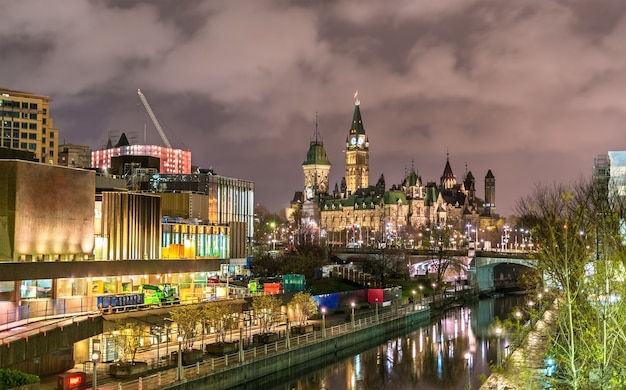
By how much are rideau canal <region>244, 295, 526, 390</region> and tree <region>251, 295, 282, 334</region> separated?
611cm

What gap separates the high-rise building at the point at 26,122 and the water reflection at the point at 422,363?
3673 inches

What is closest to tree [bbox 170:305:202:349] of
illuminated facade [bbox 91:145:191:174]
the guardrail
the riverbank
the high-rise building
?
the guardrail

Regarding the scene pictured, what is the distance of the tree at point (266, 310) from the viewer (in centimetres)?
5975

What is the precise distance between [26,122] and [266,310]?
10402 centimetres

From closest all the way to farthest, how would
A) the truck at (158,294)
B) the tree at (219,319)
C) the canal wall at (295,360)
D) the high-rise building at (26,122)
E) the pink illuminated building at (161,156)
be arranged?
the canal wall at (295,360), the tree at (219,319), the truck at (158,294), the high-rise building at (26,122), the pink illuminated building at (161,156)

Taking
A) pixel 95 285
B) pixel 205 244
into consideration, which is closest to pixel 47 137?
pixel 205 244

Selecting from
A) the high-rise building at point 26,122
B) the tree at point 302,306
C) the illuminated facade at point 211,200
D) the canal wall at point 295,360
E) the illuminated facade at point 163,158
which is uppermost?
the high-rise building at point 26,122

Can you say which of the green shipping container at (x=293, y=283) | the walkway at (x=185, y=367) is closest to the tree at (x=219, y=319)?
the walkway at (x=185, y=367)

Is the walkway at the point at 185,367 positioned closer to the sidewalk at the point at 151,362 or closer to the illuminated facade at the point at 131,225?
the sidewalk at the point at 151,362

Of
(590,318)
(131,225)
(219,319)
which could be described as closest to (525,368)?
(590,318)

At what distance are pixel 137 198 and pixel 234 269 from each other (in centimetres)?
4277

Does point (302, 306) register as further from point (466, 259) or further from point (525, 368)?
point (466, 259)

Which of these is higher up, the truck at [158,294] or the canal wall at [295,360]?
the truck at [158,294]

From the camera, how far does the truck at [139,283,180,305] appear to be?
175 feet
